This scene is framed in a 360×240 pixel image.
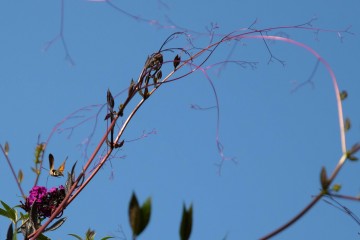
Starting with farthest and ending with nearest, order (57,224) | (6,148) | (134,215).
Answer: (57,224) → (6,148) → (134,215)

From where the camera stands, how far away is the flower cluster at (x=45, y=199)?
2.49 metres

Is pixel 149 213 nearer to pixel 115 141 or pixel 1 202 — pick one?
pixel 115 141

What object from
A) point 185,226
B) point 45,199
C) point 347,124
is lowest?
point 185,226

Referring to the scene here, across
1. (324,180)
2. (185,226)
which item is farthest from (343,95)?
(185,226)

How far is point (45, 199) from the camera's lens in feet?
8.29

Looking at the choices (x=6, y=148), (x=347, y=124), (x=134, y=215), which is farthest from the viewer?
(x=6, y=148)

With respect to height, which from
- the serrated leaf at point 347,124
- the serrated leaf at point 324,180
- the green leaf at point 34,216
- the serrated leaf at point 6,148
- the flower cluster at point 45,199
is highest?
the serrated leaf at point 6,148

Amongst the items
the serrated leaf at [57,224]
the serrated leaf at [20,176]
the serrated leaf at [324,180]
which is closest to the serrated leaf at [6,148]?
the serrated leaf at [20,176]

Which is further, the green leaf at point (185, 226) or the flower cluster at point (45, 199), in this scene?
the flower cluster at point (45, 199)

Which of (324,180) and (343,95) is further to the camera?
(343,95)

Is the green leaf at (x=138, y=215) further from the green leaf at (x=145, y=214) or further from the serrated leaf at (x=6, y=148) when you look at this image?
the serrated leaf at (x=6, y=148)

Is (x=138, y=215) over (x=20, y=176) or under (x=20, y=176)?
under

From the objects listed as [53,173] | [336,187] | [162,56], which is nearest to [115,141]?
[162,56]

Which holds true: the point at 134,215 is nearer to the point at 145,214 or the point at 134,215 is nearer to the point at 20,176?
the point at 145,214
